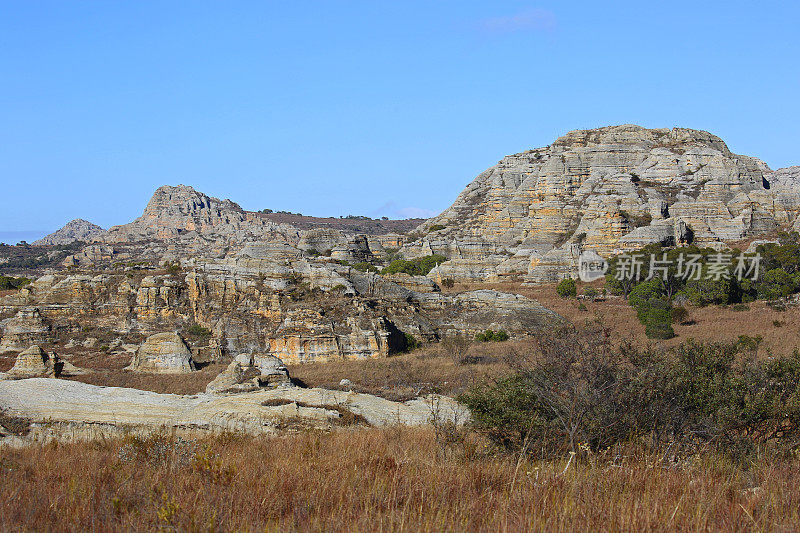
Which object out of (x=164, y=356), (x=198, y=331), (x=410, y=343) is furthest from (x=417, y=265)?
(x=164, y=356)

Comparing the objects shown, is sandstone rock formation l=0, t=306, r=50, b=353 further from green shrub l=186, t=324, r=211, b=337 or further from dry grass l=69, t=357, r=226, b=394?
dry grass l=69, t=357, r=226, b=394

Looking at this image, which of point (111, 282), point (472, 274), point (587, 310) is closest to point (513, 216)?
point (472, 274)

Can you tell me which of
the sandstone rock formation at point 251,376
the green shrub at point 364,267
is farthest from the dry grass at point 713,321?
the green shrub at point 364,267

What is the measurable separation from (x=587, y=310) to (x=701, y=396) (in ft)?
109

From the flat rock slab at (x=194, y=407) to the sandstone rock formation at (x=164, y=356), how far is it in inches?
232

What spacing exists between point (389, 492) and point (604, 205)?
6619 centimetres

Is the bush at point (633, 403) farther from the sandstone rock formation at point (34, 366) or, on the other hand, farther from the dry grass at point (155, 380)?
the sandstone rock formation at point (34, 366)

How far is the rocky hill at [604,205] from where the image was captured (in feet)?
209

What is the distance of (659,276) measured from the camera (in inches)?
1842

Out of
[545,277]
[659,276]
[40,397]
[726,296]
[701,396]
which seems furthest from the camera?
[545,277]

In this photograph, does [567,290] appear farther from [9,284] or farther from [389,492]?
[389,492]

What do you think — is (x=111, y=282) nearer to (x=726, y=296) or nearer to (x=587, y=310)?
(x=587, y=310)

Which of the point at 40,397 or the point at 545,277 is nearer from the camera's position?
the point at 40,397

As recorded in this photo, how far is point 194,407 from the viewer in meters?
15.3
